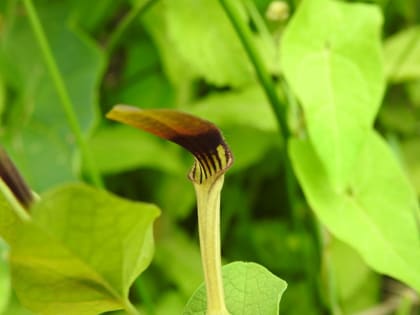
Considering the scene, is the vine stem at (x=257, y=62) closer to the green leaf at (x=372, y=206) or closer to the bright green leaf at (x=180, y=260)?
the green leaf at (x=372, y=206)

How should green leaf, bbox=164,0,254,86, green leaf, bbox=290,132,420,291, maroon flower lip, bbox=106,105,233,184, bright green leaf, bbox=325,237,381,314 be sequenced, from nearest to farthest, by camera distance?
1. maroon flower lip, bbox=106,105,233,184
2. green leaf, bbox=290,132,420,291
3. green leaf, bbox=164,0,254,86
4. bright green leaf, bbox=325,237,381,314

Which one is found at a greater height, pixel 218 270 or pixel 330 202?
pixel 218 270

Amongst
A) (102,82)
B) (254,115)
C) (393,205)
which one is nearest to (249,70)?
(254,115)

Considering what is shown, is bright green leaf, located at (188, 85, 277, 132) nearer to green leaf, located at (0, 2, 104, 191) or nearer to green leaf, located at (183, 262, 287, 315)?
green leaf, located at (0, 2, 104, 191)

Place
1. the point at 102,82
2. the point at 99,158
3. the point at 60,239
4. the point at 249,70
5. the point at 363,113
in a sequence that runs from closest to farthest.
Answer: the point at 60,239 → the point at 363,113 → the point at 249,70 → the point at 99,158 → the point at 102,82

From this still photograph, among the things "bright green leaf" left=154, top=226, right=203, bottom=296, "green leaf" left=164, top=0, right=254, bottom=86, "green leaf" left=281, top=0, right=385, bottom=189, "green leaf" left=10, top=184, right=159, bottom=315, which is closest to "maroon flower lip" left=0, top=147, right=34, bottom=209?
"green leaf" left=10, top=184, right=159, bottom=315

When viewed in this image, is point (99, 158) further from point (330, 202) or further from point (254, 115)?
point (330, 202)
